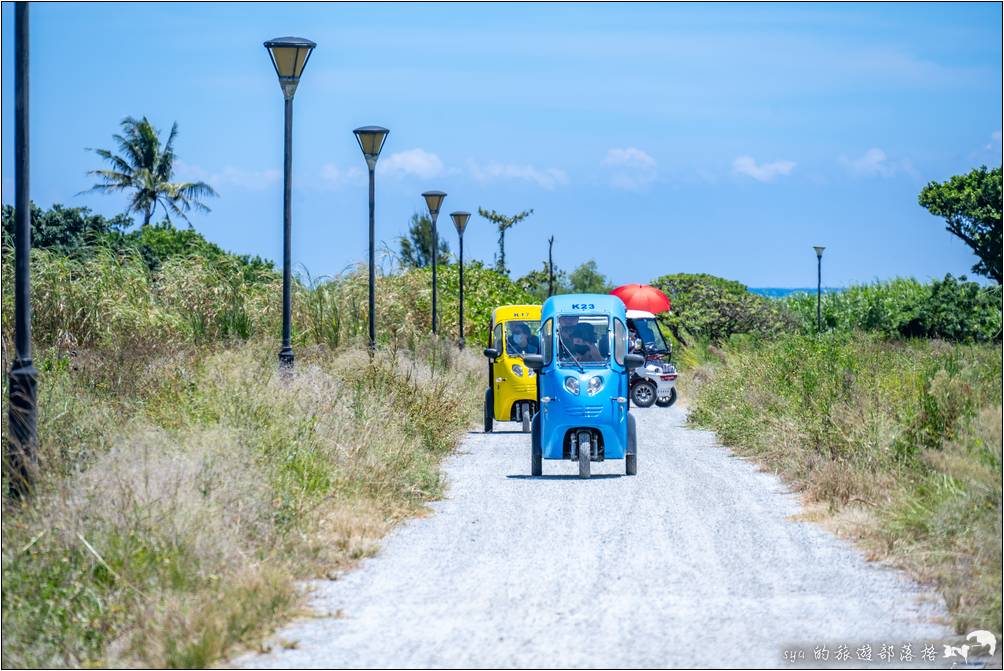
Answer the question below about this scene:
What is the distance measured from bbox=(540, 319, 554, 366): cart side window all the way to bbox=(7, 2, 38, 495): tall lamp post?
21.1 feet

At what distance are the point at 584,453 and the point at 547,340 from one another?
4.37ft

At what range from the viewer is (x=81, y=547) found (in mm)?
7754

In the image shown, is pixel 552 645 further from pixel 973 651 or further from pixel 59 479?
pixel 59 479

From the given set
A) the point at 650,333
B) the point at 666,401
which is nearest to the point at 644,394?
the point at 666,401

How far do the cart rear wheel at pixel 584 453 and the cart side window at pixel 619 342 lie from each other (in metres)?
0.88

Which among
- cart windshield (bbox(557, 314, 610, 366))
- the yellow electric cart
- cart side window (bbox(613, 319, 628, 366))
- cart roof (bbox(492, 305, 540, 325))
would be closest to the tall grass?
cart side window (bbox(613, 319, 628, 366))

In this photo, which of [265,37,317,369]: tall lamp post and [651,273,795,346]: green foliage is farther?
[651,273,795,346]: green foliage

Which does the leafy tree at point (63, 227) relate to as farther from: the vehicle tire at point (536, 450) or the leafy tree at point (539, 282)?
the vehicle tire at point (536, 450)

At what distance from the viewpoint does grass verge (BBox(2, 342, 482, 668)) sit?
7133 millimetres

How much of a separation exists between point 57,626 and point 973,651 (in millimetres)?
4792

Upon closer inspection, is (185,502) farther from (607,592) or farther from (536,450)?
(536,450)

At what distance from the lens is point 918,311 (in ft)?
150

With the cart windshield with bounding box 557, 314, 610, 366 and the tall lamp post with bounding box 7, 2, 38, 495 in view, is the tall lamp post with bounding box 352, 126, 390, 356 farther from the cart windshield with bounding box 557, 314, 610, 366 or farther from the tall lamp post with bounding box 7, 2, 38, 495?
the tall lamp post with bounding box 7, 2, 38, 495

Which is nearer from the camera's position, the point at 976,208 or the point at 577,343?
the point at 577,343
